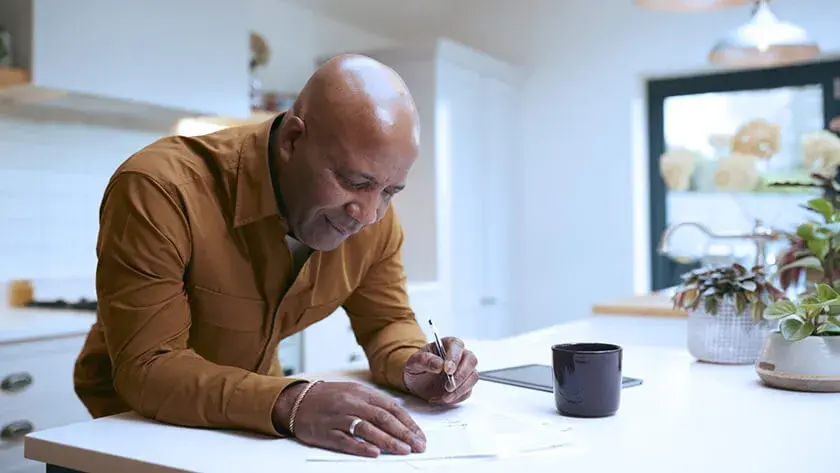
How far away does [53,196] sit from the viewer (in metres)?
3.12

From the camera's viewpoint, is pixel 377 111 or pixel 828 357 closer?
pixel 377 111

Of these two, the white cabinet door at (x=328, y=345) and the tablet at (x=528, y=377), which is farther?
the white cabinet door at (x=328, y=345)

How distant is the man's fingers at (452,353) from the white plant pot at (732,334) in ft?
1.75

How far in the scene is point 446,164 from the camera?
412cm

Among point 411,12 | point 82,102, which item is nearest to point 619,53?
point 411,12

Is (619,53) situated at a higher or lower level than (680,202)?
higher

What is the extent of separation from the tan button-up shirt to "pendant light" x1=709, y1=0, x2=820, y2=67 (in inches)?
75.7

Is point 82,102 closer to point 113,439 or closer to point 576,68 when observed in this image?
point 113,439

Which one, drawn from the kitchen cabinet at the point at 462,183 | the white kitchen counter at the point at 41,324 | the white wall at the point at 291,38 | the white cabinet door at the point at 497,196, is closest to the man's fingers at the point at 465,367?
the white kitchen counter at the point at 41,324

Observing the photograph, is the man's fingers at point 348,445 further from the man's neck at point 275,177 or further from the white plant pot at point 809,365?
the white plant pot at point 809,365

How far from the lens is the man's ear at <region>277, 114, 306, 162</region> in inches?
50.3

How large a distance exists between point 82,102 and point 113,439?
86.1 inches

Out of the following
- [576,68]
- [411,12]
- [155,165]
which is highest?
[411,12]

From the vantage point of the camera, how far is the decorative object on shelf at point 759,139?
3.04 meters
